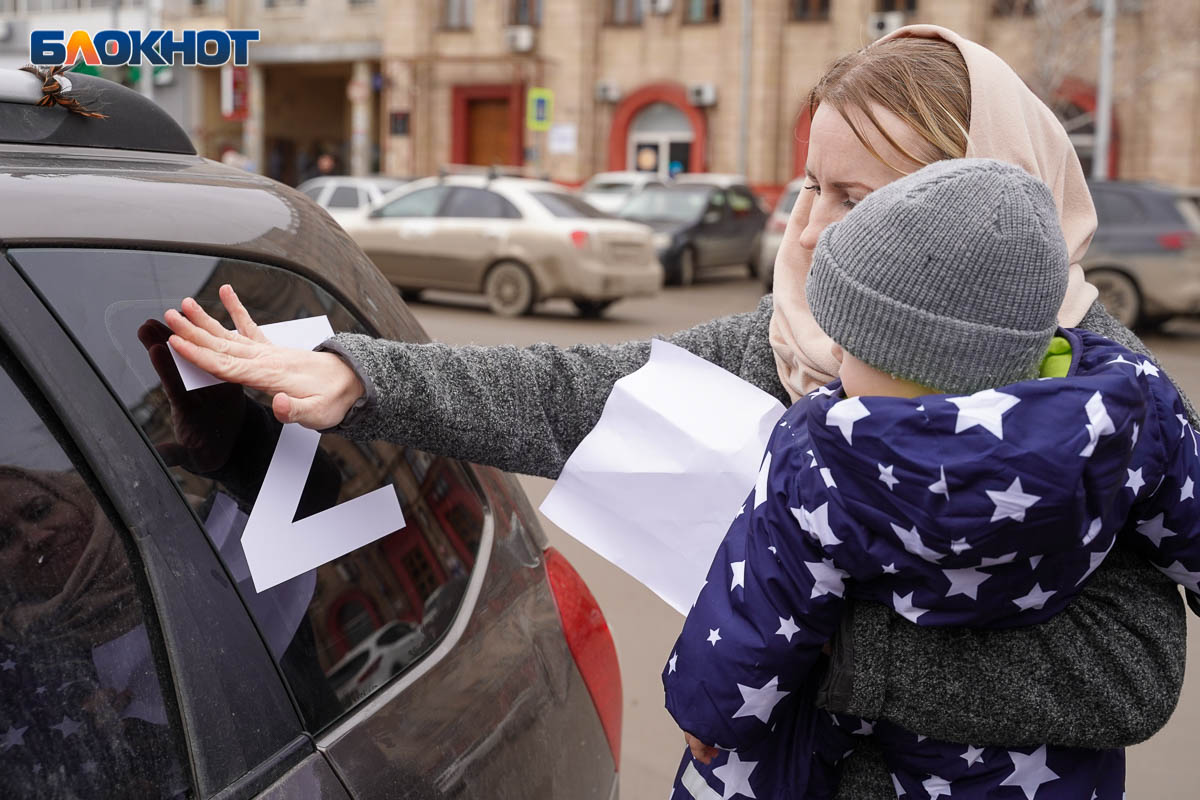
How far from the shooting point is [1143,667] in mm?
1283

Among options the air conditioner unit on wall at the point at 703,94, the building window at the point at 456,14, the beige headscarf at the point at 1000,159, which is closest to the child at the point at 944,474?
the beige headscarf at the point at 1000,159

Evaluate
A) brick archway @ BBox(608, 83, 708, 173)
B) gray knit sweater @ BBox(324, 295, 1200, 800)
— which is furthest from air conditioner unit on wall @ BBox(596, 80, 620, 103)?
gray knit sweater @ BBox(324, 295, 1200, 800)

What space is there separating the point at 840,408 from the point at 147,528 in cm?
69

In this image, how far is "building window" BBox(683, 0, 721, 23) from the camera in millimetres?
27312

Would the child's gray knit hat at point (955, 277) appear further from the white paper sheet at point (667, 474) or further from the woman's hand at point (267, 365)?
the woman's hand at point (267, 365)

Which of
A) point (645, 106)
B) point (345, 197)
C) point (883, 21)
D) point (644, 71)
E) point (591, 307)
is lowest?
point (591, 307)

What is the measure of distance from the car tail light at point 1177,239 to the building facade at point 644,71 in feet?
32.7

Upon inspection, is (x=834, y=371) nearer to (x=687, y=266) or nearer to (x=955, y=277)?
(x=955, y=277)

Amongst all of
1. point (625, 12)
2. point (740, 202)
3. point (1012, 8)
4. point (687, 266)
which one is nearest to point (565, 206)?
point (687, 266)

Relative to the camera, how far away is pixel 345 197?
17.1 m

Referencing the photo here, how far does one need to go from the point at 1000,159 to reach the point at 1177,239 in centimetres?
1194

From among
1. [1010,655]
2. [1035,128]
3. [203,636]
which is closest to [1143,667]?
[1010,655]

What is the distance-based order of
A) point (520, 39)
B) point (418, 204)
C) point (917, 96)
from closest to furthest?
1. point (917, 96)
2. point (418, 204)
3. point (520, 39)

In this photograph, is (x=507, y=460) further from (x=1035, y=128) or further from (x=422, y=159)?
(x=422, y=159)
